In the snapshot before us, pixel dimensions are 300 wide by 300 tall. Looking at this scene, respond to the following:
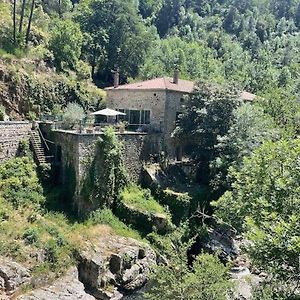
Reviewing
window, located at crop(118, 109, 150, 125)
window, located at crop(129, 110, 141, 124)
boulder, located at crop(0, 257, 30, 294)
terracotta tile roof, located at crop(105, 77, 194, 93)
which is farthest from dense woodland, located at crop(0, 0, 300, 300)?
→ window, located at crop(129, 110, 141, 124)

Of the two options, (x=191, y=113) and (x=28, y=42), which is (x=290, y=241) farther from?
(x=28, y=42)

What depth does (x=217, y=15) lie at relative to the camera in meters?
116

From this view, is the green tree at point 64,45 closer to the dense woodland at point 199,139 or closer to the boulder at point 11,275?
the dense woodland at point 199,139

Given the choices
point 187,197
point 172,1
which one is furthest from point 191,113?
point 172,1

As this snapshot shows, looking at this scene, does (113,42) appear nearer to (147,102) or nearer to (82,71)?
(82,71)

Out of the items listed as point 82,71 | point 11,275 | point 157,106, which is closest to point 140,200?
point 157,106

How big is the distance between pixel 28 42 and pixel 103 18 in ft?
40.5

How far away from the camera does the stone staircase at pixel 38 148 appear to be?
29116mm

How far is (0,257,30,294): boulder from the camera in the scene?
20609 millimetres

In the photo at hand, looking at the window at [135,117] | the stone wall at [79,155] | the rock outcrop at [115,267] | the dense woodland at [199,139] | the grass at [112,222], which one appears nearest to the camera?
the dense woodland at [199,139]

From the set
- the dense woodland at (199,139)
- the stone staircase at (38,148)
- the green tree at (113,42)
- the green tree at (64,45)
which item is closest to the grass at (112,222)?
the dense woodland at (199,139)

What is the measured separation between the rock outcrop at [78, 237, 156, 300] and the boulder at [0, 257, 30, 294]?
3.51 metres

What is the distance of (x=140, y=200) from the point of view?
30297 mm

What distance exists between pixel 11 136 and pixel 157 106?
11.9 metres
